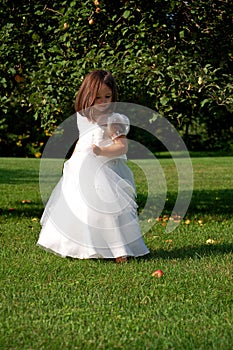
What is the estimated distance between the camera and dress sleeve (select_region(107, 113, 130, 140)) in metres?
5.63

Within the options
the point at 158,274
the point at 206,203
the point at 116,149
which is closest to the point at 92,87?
the point at 116,149


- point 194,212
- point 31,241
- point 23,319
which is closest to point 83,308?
point 23,319

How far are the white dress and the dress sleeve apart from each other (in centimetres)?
5

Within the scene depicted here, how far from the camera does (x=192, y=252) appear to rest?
6199mm

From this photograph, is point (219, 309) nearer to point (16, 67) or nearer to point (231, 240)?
point (231, 240)

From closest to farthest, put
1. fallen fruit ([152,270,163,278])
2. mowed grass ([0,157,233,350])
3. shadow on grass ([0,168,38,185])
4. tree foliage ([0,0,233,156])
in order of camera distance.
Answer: mowed grass ([0,157,233,350])
fallen fruit ([152,270,163,278])
tree foliage ([0,0,233,156])
shadow on grass ([0,168,38,185])

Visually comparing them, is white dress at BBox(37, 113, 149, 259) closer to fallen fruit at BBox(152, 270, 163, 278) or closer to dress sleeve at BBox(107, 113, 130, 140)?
dress sleeve at BBox(107, 113, 130, 140)

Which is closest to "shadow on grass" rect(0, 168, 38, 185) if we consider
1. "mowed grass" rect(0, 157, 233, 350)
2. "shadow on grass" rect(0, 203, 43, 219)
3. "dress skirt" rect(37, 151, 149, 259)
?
"shadow on grass" rect(0, 203, 43, 219)

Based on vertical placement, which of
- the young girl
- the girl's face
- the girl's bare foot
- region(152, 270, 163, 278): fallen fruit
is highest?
the girl's face

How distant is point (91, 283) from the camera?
4.89m

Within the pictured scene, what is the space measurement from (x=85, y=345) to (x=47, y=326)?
0.39 meters

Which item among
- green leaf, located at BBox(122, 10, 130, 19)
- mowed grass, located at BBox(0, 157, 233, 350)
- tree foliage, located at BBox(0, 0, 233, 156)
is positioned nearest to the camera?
mowed grass, located at BBox(0, 157, 233, 350)

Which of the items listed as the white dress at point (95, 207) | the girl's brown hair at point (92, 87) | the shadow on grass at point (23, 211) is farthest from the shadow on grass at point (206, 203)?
the girl's brown hair at point (92, 87)

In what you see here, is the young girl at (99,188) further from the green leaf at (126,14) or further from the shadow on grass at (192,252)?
the green leaf at (126,14)
